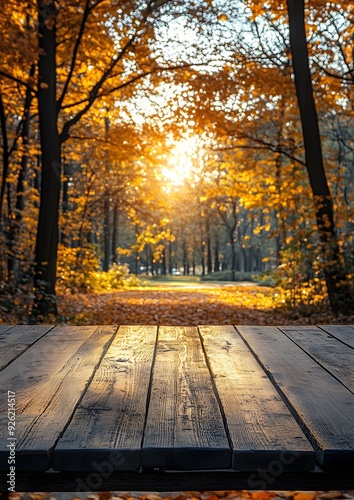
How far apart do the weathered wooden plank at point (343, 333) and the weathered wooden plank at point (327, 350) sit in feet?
0.15

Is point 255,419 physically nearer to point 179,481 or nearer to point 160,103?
point 179,481

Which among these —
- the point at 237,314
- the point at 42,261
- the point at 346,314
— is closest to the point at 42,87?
the point at 42,261

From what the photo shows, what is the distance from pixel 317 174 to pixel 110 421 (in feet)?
29.7

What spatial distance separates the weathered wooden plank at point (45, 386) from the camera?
1.85 m

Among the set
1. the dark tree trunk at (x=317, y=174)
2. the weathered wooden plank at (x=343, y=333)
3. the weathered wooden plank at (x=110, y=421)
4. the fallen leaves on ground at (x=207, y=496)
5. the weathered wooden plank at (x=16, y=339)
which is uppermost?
the dark tree trunk at (x=317, y=174)

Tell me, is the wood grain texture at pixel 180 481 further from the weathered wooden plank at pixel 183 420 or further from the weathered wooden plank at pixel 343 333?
the weathered wooden plank at pixel 343 333

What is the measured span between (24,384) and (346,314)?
827cm

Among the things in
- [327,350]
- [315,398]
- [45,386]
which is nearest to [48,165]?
[327,350]

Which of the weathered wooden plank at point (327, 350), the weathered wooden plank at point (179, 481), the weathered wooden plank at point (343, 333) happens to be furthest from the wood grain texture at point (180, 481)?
the weathered wooden plank at point (343, 333)

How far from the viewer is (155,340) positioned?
3785 millimetres

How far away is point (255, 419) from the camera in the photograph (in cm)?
209

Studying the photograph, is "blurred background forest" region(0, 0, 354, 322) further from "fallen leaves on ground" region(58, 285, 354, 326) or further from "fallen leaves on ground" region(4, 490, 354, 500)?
"fallen leaves on ground" region(4, 490, 354, 500)

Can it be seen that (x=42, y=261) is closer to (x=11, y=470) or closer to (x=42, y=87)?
(x=42, y=87)

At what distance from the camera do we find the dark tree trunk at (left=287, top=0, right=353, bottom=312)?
1004cm
